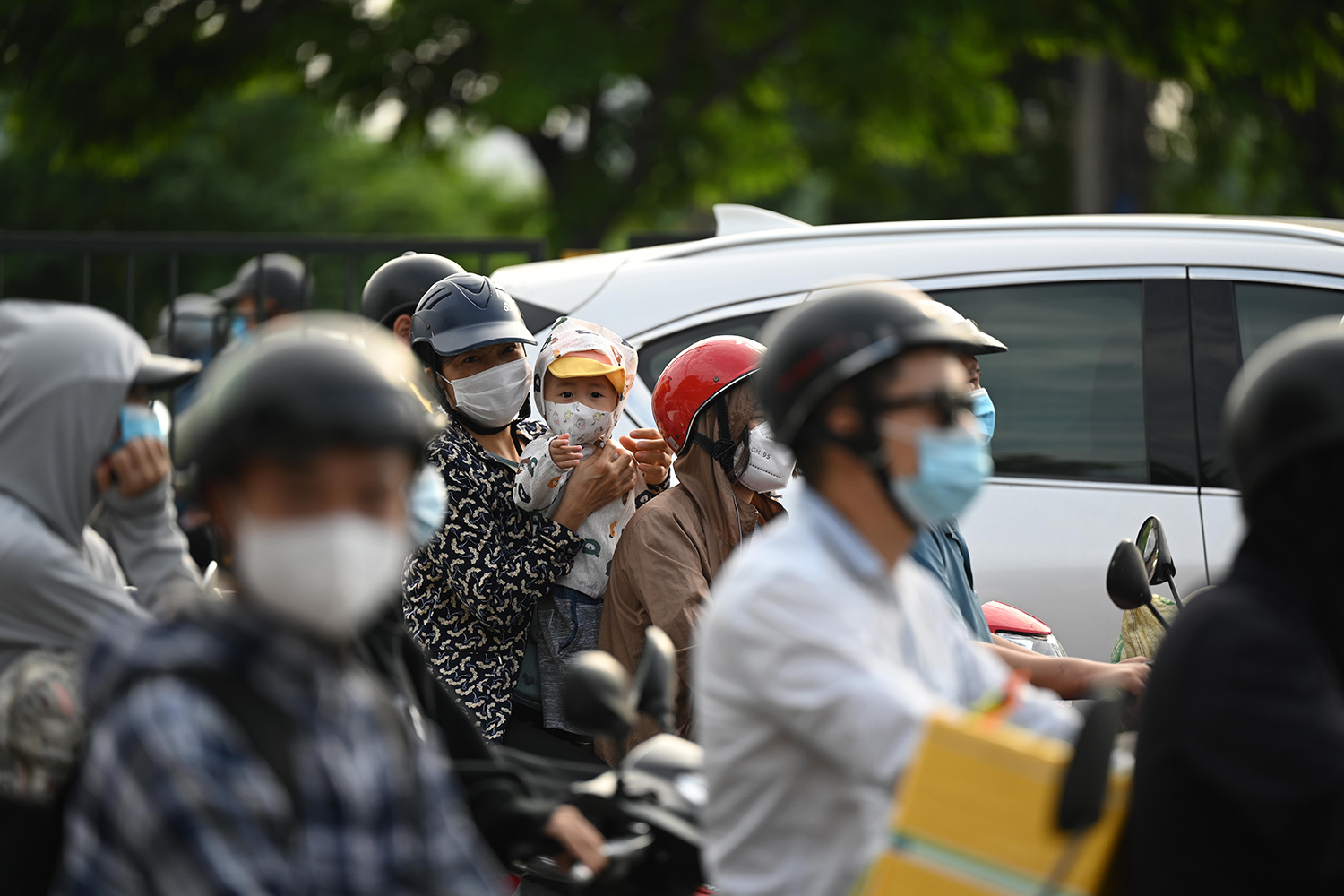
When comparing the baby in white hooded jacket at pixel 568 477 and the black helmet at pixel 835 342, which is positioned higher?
the black helmet at pixel 835 342

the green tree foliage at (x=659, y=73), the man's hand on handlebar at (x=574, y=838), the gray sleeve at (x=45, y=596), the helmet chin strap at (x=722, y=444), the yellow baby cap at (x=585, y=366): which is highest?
the green tree foliage at (x=659, y=73)

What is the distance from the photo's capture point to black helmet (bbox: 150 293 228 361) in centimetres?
697

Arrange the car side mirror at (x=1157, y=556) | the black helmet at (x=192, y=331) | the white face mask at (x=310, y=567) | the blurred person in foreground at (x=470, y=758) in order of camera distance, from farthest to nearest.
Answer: the black helmet at (x=192, y=331), the car side mirror at (x=1157, y=556), the blurred person in foreground at (x=470, y=758), the white face mask at (x=310, y=567)

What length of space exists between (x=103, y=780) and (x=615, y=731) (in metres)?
0.91

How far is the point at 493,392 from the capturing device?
3961 mm

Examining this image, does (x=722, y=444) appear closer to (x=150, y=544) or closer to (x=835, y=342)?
(x=150, y=544)

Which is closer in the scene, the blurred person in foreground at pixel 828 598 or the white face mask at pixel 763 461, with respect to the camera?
the blurred person in foreground at pixel 828 598

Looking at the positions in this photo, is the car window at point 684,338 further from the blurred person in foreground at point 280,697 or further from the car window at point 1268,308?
the blurred person in foreground at point 280,697

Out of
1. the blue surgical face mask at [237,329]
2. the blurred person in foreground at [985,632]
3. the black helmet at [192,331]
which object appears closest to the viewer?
the blurred person in foreground at [985,632]

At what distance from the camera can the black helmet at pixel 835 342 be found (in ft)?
6.93

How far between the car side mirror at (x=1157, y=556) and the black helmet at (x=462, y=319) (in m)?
1.63

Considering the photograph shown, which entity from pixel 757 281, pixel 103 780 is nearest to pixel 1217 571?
pixel 757 281

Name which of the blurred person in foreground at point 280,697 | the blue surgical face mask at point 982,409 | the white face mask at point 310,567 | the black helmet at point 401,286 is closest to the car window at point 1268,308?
the blue surgical face mask at point 982,409

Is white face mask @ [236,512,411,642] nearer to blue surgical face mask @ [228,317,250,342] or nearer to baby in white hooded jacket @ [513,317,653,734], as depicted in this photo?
baby in white hooded jacket @ [513,317,653,734]
